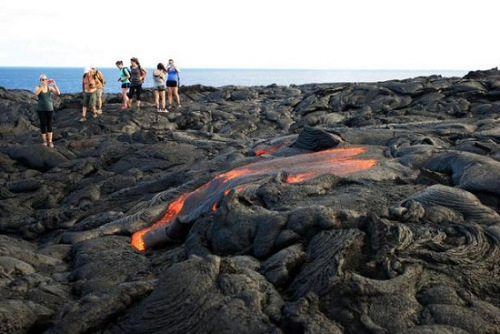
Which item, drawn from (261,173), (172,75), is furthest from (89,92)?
(261,173)

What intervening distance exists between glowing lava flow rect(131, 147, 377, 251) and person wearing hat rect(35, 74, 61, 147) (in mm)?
10739

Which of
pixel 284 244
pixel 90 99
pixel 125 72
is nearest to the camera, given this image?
pixel 284 244

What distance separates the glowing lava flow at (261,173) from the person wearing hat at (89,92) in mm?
16653

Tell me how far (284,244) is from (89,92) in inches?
885

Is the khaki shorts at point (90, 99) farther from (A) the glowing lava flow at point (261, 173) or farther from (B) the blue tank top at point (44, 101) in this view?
(A) the glowing lava flow at point (261, 173)

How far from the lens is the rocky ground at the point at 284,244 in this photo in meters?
5.47

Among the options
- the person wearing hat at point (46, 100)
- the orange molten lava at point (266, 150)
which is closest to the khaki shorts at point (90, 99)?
the person wearing hat at point (46, 100)

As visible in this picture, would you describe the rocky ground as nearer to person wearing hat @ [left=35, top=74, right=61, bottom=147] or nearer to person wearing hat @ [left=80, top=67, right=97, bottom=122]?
person wearing hat @ [left=35, top=74, right=61, bottom=147]

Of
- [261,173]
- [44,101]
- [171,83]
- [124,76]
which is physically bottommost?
[261,173]

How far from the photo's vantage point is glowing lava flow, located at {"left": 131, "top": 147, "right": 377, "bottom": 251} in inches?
384

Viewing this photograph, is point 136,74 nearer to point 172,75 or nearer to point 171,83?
point 172,75

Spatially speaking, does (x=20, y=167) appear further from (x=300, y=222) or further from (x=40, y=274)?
(x=300, y=222)

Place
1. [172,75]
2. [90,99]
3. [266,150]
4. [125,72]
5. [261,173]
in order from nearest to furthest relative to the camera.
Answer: [261,173] < [266,150] < [125,72] < [90,99] < [172,75]

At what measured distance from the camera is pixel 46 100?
1950cm
